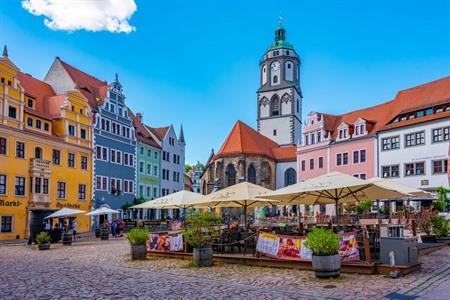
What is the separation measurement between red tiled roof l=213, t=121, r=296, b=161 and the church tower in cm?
610

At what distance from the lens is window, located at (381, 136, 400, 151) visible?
4662cm

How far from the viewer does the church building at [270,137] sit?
223 feet

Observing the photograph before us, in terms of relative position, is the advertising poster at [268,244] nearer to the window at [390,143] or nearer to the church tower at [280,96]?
the window at [390,143]

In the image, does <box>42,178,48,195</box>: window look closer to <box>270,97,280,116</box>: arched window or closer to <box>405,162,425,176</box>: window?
<box>405,162,425,176</box>: window

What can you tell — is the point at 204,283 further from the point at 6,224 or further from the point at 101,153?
the point at 101,153

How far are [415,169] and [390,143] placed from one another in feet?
13.7

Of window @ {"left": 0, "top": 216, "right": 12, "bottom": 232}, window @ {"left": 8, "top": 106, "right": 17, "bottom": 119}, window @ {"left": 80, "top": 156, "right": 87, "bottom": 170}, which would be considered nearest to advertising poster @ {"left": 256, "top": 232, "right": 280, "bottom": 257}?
window @ {"left": 0, "top": 216, "right": 12, "bottom": 232}

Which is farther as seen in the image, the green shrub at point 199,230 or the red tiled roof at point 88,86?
the red tiled roof at point 88,86

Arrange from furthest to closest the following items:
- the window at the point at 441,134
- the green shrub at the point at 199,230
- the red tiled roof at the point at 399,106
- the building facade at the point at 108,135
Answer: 1. the building facade at the point at 108,135
2. the red tiled roof at the point at 399,106
3. the window at the point at 441,134
4. the green shrub at the point at 199,230

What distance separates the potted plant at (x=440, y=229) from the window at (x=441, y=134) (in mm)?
22412

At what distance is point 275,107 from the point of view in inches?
3177

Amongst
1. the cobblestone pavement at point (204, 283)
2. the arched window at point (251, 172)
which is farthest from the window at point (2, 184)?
the arched window at point (251, 172)

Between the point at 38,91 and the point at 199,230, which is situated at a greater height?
the point at 38,91

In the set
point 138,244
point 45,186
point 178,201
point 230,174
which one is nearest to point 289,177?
point 230,174
